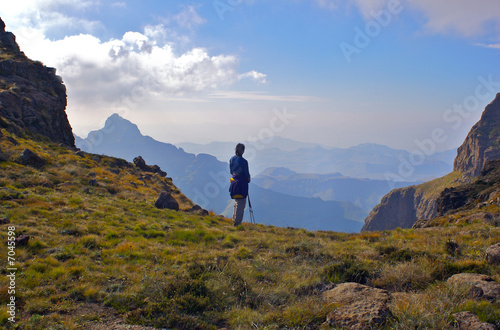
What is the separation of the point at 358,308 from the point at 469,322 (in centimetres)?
161

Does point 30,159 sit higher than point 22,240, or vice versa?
point 30,159

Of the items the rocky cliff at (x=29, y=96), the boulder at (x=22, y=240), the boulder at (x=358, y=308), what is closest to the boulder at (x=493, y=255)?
the boulder at (x=358, y=308)

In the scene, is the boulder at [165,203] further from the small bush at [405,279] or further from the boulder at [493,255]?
the boulder at [493,255]

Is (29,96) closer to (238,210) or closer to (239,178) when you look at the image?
(239,178)

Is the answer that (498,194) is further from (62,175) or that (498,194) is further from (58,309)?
(62,175)

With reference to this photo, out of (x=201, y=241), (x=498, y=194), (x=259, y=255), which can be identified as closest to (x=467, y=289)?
(x=259, y=255)

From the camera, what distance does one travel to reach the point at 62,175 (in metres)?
18.9

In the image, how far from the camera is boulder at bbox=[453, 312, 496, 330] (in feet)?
14.1

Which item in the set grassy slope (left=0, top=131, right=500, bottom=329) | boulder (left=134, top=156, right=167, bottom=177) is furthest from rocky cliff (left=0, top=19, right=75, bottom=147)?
grassy slope (left=0, top=131, right=500, bottom=329)

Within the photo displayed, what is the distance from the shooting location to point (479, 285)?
5.59m

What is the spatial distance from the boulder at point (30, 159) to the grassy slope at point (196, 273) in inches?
287

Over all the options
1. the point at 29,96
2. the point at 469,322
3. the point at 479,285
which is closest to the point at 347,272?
the point at 479,285

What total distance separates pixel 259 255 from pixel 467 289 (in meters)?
5.68

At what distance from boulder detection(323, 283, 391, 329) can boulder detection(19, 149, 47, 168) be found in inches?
820
